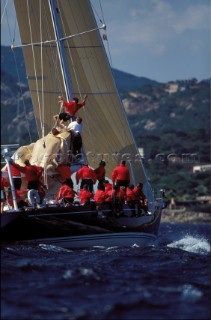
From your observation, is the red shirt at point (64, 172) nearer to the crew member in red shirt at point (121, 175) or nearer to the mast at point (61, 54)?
the crew member in red shirt at point (121, 175)

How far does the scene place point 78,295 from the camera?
44.6 feet


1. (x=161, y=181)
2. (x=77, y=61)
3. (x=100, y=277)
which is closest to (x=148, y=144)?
(x=161, y=181)

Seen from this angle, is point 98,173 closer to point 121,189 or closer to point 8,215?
point 121,189

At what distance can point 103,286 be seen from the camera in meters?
14.4

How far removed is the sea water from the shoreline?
10339 centimetres

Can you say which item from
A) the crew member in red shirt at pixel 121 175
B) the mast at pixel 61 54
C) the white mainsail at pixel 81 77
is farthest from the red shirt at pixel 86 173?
the white mainsail at pixel 81 77

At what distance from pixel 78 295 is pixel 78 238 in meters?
8.50

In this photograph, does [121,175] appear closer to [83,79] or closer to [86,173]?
[86,173]

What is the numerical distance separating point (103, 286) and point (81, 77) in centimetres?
1562

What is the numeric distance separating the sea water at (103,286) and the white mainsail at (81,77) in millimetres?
9030

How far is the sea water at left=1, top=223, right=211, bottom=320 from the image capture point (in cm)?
1249

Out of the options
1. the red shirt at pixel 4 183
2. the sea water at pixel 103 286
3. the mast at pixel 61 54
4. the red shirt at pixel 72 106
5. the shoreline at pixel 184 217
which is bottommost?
the sea water at pixel 103 286

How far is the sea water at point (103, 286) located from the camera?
492 inches

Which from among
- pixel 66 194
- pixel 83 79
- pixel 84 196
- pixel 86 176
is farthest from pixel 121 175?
pixel 83 79
